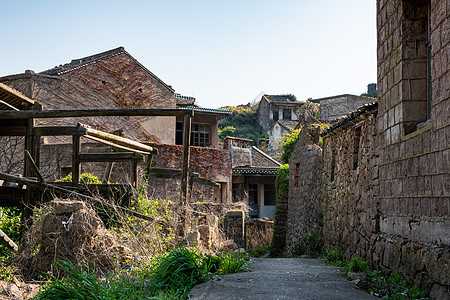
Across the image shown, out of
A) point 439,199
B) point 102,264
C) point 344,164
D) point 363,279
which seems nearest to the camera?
point 439,199

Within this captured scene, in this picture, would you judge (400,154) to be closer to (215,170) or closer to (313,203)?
(313,203)

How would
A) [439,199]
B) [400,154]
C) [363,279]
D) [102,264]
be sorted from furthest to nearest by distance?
[102,264]
[400,154]
[363,279]
[439,199]

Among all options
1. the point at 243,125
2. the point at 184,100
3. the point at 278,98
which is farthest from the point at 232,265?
the point at 278,98

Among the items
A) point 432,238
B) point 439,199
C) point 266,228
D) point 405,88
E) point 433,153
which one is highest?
point 405,88

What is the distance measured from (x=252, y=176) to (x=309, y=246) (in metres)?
12.2

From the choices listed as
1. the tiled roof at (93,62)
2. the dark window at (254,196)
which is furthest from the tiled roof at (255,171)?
the tiled roof at (93,62)

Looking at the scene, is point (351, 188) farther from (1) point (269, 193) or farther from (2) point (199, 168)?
(1) point (269, 193)

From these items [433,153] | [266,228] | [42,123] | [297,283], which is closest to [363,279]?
[297,283]

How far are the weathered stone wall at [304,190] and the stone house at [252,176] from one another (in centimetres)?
762

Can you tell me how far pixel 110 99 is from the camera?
64.8 feet

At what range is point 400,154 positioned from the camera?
240 inches

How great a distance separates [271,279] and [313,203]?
22.3 ft

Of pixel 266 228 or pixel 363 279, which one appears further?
pixel 266 228

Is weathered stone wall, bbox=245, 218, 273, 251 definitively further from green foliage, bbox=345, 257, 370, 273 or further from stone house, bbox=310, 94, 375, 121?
stone house, bbox=310, 94, 375, 121
